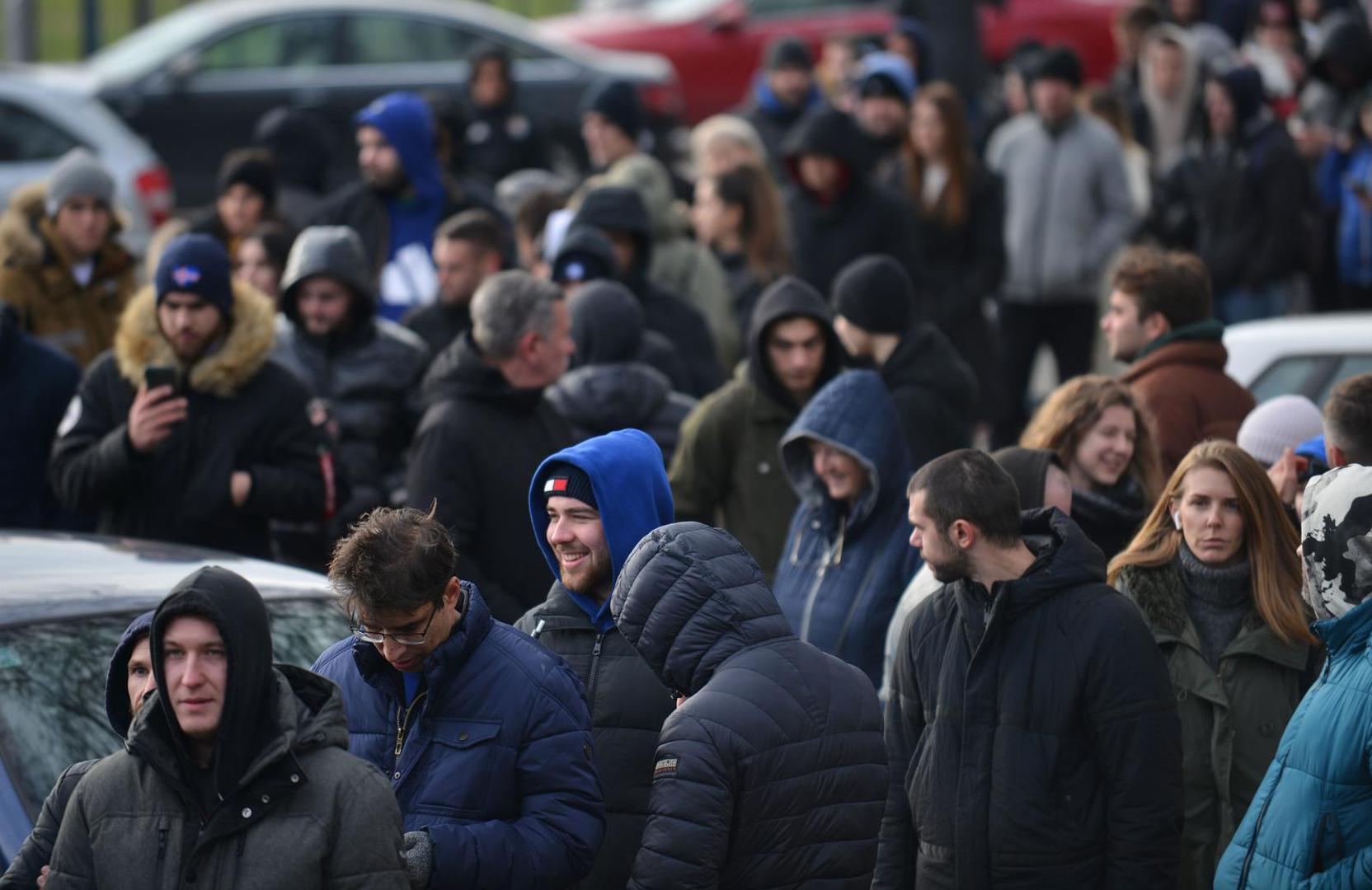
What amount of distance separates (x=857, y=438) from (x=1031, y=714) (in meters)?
1.61

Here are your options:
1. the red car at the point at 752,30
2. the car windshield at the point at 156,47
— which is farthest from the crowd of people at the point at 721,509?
the red car at the point at 752,30

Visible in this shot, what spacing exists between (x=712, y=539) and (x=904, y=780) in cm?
111

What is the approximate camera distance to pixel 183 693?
3.87m

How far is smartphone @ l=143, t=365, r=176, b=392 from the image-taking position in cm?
695

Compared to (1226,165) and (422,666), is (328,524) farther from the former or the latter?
(1226,165)

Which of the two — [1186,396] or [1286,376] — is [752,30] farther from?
[1186,396]

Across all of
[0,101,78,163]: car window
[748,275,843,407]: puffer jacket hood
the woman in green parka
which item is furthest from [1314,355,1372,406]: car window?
[0,101,78,163]: car window

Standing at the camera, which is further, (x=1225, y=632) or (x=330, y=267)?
(x=330, y=267)

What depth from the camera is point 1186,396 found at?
7191 mm

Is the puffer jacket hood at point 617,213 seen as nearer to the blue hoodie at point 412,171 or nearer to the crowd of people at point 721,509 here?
the crowd of people at point 721,509

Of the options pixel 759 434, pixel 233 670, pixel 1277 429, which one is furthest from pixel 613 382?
pixel 233 670

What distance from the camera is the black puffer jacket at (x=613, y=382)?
300 inches

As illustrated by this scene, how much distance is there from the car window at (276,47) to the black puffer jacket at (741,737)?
572 inches

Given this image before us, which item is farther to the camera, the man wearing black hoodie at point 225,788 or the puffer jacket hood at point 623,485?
the puffer jacket hood at point 623,485
